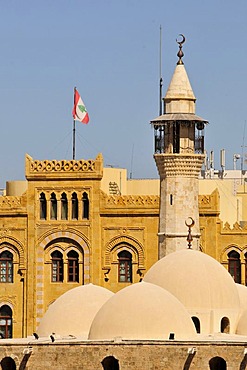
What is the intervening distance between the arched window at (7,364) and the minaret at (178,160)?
473 inches

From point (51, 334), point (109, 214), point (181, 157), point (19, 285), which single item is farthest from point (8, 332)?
point (51, 334)

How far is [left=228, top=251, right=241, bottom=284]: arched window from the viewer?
75500 mm

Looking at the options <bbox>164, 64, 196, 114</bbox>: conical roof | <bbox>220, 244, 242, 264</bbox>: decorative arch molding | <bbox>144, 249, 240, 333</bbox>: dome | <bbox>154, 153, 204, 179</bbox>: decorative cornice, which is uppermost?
<bbox>164, 64, 196, 114</bbox>: conical roof

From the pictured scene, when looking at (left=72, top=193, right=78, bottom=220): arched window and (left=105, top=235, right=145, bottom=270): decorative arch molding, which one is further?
(left=72, top=193, right=78, bottom=220): arched window

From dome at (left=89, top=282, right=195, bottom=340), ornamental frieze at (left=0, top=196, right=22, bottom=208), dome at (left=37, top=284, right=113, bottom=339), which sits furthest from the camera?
ornamental frieze at (left=0, top=196, right=22, bottom=208)

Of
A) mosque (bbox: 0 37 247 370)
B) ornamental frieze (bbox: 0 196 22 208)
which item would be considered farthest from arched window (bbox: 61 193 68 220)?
ornamental frieze (bbox: 0 196 22 208)

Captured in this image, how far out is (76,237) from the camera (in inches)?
2980

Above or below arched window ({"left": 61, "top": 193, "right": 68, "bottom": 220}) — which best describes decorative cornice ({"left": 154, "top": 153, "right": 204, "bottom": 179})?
above

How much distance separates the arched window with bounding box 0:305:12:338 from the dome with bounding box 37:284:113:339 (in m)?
16.3

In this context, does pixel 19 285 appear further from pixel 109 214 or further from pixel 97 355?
pixel 97 355

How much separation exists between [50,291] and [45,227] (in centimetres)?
277

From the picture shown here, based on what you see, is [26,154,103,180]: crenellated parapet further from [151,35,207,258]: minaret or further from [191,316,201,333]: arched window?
[191,316,201,333]: arched window

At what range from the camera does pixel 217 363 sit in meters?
53.8

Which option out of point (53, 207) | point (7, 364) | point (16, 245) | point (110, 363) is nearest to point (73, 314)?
point (7, 364)
